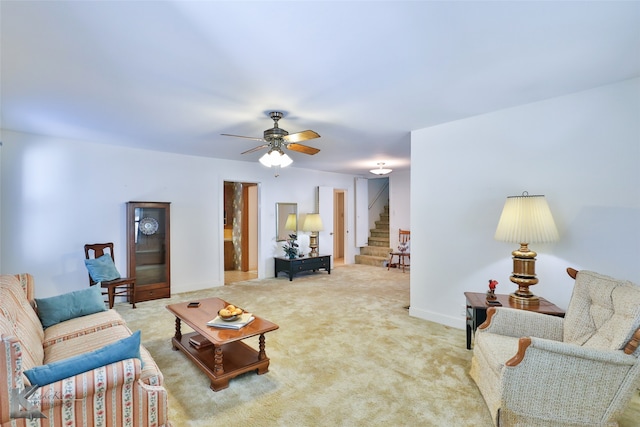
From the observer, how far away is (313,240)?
6.82 metres

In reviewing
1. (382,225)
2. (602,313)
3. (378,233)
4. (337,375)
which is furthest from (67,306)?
(382,225)

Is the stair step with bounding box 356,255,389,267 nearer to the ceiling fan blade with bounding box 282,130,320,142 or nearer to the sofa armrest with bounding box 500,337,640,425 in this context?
the ceiling fan blade with bounding box 282,130,320,142

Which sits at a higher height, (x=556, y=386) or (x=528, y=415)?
(x=556, y=386)

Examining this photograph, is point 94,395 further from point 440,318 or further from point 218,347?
point 440,318

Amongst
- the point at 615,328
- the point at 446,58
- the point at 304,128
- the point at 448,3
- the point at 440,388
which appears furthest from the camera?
the point at 304,128

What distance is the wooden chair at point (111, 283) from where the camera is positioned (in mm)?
4086

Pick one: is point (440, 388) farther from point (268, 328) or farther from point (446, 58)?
point (446, 58)

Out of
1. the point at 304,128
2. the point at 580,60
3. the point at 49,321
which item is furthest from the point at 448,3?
the point at 49,321

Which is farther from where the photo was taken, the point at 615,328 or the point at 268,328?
the point at 268,328

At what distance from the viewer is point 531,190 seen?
302 centimetres

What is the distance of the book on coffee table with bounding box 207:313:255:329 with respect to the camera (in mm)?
2463

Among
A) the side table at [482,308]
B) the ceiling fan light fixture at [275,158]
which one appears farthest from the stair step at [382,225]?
the ceiling fan light fixture at [275,158]

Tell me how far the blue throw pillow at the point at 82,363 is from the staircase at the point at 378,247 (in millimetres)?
6542

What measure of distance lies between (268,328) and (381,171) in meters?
4.63
